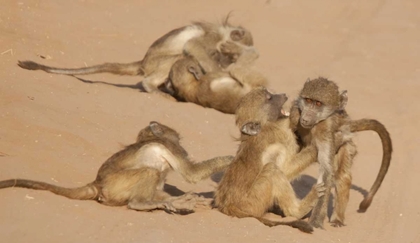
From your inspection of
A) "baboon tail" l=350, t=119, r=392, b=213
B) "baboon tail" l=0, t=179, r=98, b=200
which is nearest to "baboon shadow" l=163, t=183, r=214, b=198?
"baboon tail" l=0, t=179, r=98, b=200

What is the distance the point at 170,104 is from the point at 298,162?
3.96 metres

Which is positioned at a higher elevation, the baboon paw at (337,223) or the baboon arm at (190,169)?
the baboon paw at (337,223)

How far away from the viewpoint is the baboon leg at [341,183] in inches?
375

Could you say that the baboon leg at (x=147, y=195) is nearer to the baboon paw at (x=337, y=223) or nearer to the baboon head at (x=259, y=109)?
the baboon head at (x=259, y=109)

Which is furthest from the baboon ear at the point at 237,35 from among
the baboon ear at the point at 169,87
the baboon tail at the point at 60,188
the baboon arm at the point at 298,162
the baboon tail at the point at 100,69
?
the baboon tail at the point at 60,188

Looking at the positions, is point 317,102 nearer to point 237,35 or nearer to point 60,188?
point 60,188

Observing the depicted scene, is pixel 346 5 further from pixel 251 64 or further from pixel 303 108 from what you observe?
pixel 303 108

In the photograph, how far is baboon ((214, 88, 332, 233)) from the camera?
8812 mm

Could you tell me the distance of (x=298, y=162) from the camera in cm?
903

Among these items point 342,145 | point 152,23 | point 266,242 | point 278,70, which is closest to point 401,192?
point 342,145

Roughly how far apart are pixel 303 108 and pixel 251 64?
4.88 m

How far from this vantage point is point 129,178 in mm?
8406

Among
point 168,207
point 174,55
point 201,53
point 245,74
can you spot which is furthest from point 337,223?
point 174,55

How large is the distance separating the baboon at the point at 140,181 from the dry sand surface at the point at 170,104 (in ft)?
0.38
